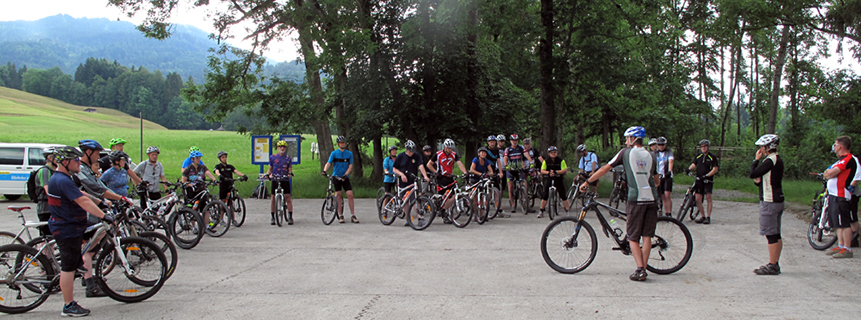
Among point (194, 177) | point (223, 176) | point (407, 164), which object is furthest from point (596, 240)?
point (223, 176)

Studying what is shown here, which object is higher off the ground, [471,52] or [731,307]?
[471,52]

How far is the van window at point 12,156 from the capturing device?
670 inches

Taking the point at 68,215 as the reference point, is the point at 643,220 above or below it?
below

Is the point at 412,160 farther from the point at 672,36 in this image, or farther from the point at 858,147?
the point at 858,147

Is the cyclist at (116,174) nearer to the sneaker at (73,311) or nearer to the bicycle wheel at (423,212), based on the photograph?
the sneaker at (73,311)

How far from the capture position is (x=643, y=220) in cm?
635

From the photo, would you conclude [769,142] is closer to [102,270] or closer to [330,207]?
[102,270]

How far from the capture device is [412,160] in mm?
11836

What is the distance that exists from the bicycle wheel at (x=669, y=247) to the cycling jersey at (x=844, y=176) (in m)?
2.73

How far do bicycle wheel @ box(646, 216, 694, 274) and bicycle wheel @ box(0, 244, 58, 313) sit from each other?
645 cm

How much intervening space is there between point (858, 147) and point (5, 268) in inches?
1352

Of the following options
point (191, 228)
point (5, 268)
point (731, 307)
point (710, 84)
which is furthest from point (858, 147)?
point (5, 268)

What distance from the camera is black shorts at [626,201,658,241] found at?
6344 millimetres

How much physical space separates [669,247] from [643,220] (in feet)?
2.15
